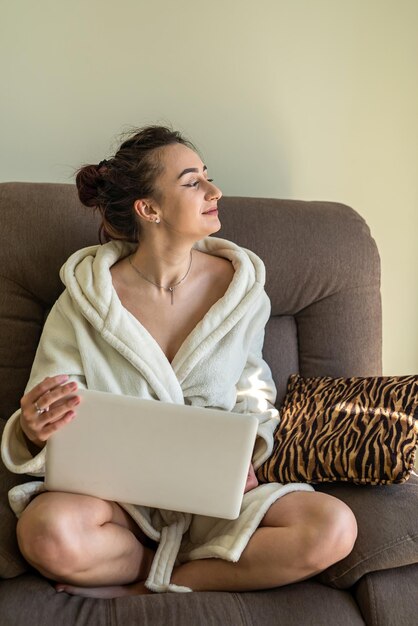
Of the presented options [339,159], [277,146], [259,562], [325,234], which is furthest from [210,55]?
[259,562]

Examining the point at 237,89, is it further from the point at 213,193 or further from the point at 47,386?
the point at 47,386

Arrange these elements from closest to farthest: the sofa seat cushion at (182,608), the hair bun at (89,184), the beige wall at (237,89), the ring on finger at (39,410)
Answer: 1. the sofa seat cushion at (182,608)
2. the ring on finger at (39,410)
3. the hair bun at (89,184)
4. the beige wall at (237,89)

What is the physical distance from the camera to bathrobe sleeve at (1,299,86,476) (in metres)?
1.56

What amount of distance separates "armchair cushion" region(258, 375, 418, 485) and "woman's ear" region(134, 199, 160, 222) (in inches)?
23.2

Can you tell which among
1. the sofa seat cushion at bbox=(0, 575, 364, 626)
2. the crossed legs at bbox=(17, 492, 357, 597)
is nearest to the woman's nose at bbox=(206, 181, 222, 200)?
the crossed legs at bbox=(17, 492, 357, 597)

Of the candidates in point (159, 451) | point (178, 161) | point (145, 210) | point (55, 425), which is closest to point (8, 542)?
point (55, 425)

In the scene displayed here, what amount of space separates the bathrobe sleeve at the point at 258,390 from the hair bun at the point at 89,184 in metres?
0.55

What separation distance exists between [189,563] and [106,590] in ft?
0.60

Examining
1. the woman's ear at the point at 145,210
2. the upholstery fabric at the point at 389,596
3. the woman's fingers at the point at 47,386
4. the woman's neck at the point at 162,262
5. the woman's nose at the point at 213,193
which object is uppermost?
the woman's nose at the point at 213,193

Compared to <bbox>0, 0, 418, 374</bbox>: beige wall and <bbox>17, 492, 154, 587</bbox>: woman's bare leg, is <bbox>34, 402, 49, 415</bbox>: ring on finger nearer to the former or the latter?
<bbox>17, 492, 154, 587</bbox>: woman's bare leg

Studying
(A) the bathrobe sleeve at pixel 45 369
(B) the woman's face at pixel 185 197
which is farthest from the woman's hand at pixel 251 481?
(B) the woman's face at pixel 185 197

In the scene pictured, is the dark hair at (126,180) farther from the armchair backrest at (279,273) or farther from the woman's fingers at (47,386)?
the woman's fingers at (47,386)

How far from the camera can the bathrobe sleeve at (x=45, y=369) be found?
156 cm

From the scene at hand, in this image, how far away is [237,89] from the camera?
7.21 feet
